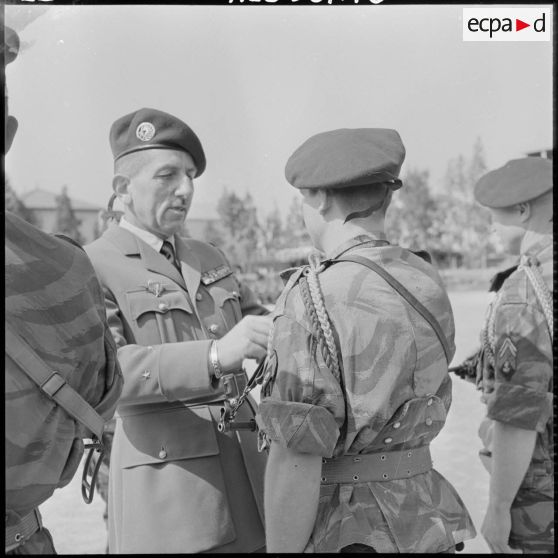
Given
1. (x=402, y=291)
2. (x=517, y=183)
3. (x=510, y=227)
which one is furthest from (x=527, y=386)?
(x=402, y=291)

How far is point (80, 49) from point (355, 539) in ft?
6.78

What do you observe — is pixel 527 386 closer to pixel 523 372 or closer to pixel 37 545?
pixel 523 372

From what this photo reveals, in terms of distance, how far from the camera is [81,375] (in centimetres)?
171

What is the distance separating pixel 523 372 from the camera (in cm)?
261

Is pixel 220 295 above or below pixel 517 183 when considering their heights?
below

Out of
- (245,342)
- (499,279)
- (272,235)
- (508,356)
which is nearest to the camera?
(245,342)

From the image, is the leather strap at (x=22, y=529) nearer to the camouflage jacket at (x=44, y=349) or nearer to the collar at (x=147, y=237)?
the camouflage jacket at (x=44, y=349)

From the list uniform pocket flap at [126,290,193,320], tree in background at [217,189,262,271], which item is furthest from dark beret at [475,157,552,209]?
tree in background at [217,189,262,271]

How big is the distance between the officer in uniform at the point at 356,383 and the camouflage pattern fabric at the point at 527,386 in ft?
2.33

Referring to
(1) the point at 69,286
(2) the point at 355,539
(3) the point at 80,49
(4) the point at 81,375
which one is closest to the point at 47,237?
(1) the point at 69,286

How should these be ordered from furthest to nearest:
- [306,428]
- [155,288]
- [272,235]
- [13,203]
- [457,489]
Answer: [272,235] < [457,489] < [13,203] < [155,288] < [306,428]

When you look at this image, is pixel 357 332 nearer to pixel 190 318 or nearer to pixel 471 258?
pixel 190 318

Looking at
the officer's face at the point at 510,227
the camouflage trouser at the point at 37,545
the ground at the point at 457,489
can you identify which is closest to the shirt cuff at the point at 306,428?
the camouflage trouser at the point at 37,545

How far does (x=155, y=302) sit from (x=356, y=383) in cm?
92
